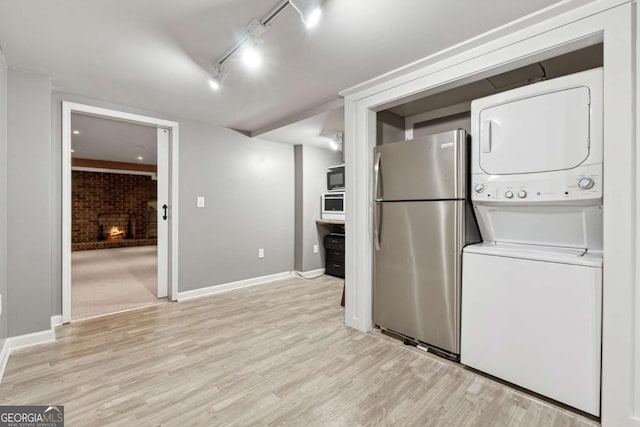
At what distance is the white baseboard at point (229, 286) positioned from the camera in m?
3.50

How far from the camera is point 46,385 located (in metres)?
1.78

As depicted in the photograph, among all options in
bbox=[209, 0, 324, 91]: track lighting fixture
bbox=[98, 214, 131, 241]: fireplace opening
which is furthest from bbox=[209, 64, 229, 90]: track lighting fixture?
bbox=[98, 214, 131, 241]: fireplace opening

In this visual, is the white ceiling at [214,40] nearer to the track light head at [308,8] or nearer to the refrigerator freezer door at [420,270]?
the track light head at [308,8]

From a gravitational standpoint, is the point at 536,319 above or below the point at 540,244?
below

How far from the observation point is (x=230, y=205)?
153 inches

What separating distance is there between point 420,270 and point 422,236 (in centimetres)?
26

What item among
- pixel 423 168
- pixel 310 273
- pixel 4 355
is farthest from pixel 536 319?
pixel 4 355

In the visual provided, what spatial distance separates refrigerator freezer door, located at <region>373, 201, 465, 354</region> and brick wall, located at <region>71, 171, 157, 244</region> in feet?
28.2

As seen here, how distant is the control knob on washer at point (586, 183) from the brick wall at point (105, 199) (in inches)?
390

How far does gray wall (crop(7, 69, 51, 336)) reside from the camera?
2260 mm

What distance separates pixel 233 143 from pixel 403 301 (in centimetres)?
292

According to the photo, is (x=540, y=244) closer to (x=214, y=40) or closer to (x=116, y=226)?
(x=214, y=40)
